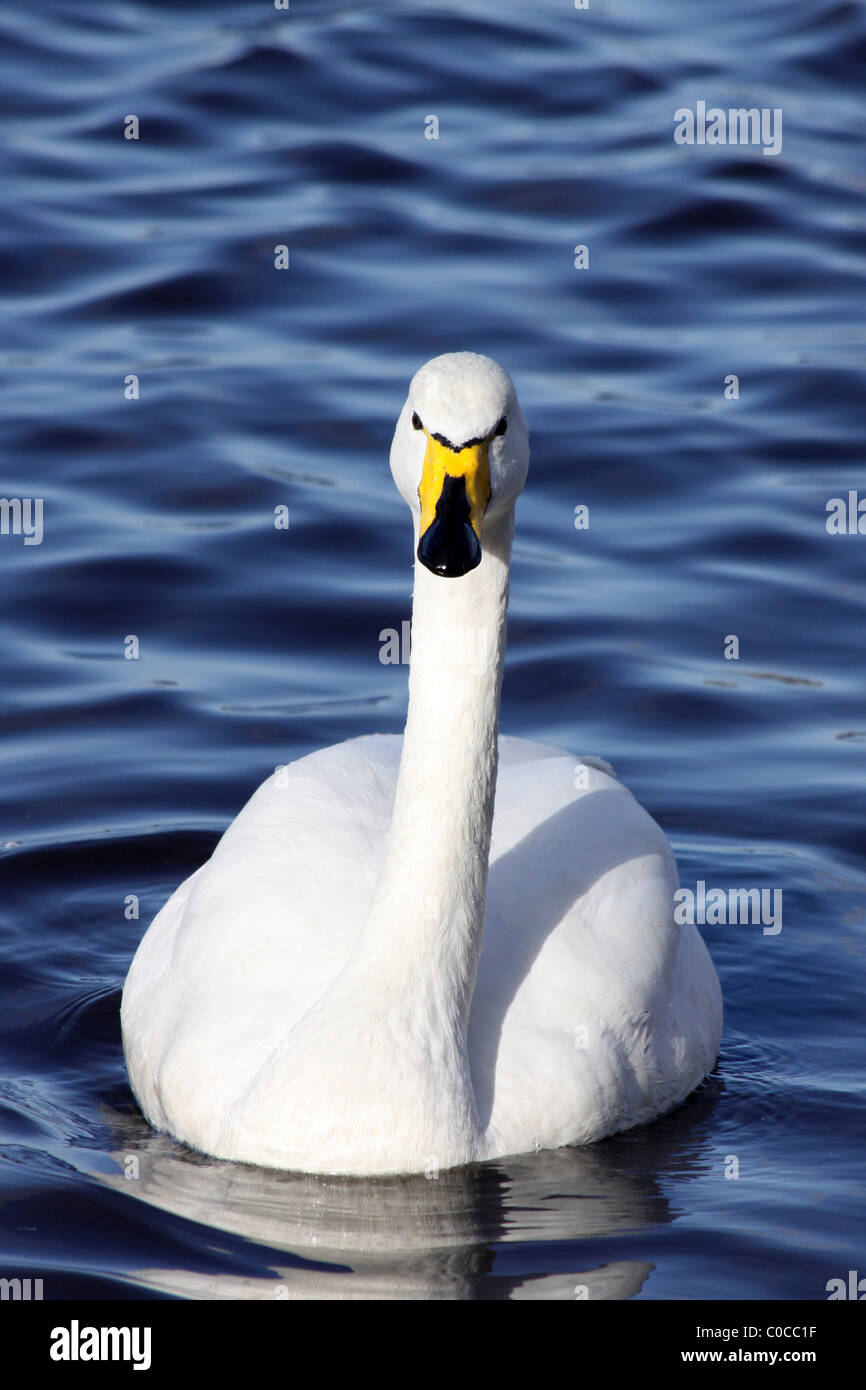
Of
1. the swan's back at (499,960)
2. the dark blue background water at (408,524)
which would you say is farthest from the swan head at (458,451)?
the dark blue background water at (408,524)

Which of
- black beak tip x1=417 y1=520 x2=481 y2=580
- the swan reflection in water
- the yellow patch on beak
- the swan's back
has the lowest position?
the swan reflection in water

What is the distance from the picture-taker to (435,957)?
6.48 m

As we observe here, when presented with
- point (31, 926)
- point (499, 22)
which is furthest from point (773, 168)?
point (31, 926)

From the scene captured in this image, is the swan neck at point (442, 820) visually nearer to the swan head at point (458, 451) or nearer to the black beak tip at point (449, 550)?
the swan head at point (458, 451)

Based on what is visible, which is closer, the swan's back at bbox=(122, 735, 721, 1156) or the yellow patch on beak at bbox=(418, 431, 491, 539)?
the yellow patch on beak at bbox=(418, 431, 491, 539)

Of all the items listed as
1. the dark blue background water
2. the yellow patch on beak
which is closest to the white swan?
the yellow patch on beak

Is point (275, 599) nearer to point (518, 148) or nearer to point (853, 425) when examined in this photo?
point (853, 425)

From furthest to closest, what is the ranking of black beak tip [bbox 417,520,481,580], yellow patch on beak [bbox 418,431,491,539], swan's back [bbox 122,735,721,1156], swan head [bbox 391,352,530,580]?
swan's back [bbox 122,735,721,1156] → yellow patch on beak [bbox 418,431,491,539] → swan head [bbox 391,352,530,580] → black beak tip [bbox 417,520,481,580]

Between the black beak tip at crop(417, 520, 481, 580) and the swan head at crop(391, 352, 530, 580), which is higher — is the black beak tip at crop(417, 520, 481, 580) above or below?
below

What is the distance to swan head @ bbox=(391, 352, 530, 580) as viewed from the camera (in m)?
5.66

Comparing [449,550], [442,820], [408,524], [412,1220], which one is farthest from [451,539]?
[408,524]

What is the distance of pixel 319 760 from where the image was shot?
767cm

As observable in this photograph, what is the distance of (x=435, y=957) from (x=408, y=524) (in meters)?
6.07

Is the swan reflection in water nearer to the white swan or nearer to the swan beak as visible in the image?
the white swan
